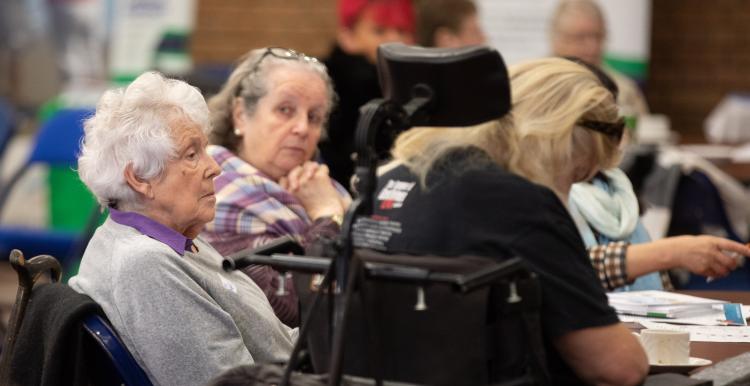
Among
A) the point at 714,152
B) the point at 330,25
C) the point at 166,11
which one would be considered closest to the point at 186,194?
the point at 714,152

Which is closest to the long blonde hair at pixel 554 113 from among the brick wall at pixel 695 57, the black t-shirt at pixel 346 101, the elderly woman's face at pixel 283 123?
the elderly woman's face at pixel 283 123

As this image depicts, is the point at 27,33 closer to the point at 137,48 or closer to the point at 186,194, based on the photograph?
the point at 137,48

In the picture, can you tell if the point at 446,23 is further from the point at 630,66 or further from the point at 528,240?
the point at 528,240

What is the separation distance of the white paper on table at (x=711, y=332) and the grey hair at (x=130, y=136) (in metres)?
1.02

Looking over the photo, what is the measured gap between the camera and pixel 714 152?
661 centimetres

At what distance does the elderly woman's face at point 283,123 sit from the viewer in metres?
3.37

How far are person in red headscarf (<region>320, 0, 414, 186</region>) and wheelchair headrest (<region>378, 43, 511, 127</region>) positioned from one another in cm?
264

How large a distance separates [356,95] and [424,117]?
311cm

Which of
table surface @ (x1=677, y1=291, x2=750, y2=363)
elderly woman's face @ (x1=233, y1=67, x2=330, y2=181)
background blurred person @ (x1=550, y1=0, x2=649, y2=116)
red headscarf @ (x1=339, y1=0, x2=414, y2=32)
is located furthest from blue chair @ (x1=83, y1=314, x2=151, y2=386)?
background blurred person @ (x1=550, y1=0, x2=649, y2=116)

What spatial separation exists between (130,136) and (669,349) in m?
1.05

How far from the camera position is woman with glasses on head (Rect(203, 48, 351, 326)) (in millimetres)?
3168

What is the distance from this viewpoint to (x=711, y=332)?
2609 millimetres

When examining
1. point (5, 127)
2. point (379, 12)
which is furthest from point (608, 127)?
point (5, 127)

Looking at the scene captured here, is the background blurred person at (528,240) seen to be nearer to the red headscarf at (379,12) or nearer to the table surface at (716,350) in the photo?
the table surface at (716,350)
